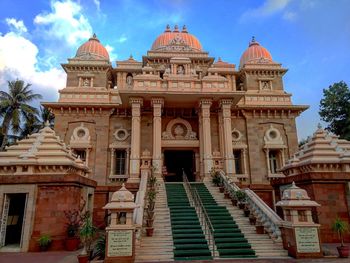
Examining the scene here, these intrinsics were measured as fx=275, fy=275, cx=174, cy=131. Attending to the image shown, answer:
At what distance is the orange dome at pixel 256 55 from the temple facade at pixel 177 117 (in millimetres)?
544

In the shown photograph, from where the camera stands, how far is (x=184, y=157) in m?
25.1

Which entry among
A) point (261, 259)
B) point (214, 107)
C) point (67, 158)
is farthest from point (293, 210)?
point (214, 107)

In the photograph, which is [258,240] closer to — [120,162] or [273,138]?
[120,162]

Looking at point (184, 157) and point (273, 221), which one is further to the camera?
point (184, 157)

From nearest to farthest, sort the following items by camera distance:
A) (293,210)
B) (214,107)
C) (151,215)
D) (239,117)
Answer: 1. (293,210)
2. (151,215)
3. (214,107)
4. (239,117)

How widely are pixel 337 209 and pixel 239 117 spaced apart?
1238 centimetres

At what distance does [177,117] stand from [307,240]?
14822mm

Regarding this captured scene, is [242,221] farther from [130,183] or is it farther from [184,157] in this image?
[184,157]

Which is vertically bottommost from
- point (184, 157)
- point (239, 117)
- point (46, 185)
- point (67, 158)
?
point (46, 185)

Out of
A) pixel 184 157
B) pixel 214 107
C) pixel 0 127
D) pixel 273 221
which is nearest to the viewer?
pixel 273 221

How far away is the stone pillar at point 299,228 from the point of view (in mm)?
8727

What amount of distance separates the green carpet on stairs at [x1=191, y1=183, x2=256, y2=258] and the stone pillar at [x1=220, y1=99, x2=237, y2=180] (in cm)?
509

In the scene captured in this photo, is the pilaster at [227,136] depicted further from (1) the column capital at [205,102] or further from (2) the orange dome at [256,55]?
(2) the orange dome at [256,55]

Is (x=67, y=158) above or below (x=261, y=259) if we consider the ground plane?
above
